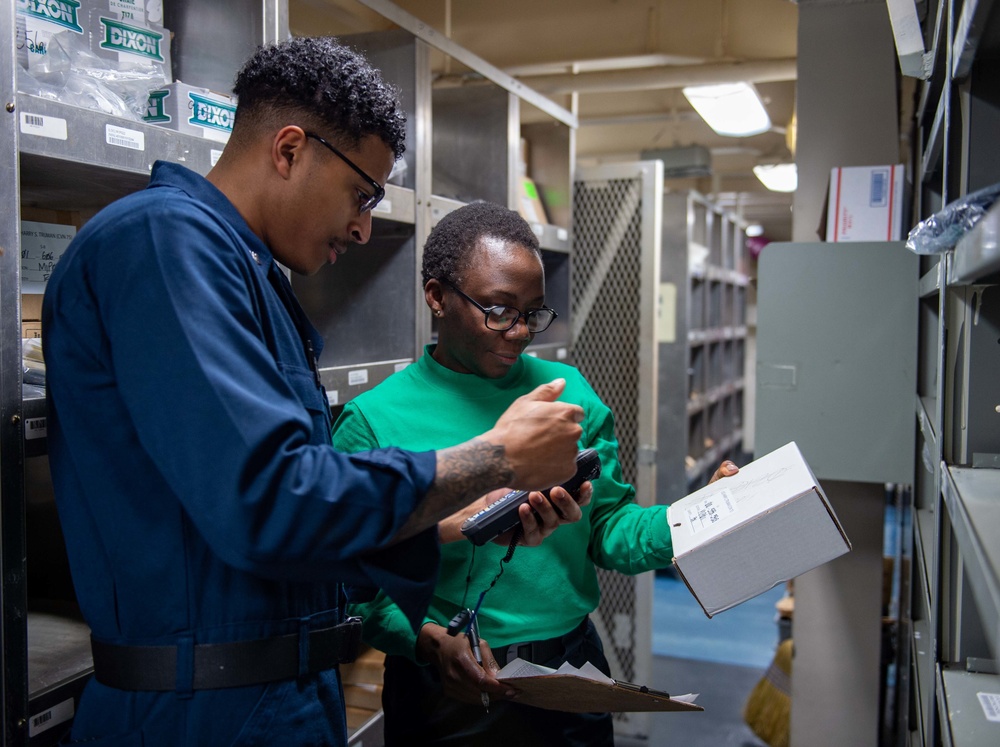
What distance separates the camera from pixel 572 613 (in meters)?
1.56

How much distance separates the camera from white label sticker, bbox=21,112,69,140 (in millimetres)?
1200

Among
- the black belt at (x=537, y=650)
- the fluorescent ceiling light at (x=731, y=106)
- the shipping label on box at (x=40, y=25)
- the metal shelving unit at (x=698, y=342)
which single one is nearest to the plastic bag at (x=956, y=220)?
the black belt at (x=537, y=650)

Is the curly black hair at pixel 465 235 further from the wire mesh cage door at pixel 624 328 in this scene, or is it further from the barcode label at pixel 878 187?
the wire mesh cage door at pixel 624 328

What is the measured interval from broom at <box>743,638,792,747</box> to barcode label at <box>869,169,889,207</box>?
1.94 m

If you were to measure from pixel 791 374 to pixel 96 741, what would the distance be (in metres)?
2.07

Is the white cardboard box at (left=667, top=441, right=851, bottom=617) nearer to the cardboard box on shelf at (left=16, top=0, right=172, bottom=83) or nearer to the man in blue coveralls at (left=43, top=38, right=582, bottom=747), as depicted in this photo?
the man in blue coveralls at (left=43, top=38, right=582, bottom=747)

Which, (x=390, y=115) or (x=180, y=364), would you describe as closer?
(x=180, y=364)

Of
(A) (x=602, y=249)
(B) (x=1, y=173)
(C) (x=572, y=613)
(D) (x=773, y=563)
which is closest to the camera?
(B) (x=1, y=173)

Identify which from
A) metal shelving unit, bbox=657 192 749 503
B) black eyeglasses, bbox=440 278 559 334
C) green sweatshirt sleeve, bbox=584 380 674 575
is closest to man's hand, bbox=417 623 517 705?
green sweatshirt sleeve, bbox=584 380 674 575

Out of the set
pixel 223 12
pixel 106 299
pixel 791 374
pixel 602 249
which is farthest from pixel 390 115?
pixel 602 249

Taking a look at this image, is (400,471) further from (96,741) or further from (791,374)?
(791,374)

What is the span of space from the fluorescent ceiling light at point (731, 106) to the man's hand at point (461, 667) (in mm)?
3476

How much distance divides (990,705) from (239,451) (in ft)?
3.93

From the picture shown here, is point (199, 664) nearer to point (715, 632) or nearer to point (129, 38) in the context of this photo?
point (129, 38)
